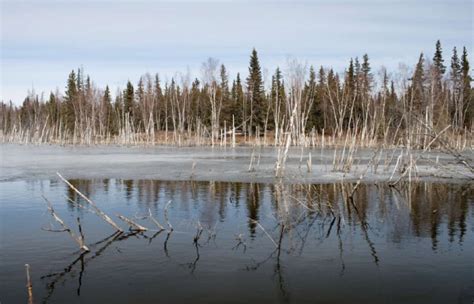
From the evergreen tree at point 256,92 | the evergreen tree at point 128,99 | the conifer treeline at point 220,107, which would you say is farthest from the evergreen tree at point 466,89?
the evergreen tree at point 128,99

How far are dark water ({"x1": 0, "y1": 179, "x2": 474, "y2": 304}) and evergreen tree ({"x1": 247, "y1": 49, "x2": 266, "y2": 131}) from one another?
45730 mm

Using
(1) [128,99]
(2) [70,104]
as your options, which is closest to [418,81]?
(1) [128,99]

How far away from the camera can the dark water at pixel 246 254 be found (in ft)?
23.6

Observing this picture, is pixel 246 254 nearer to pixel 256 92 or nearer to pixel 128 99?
pixel 256 92

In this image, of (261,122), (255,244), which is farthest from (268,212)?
(261,122)

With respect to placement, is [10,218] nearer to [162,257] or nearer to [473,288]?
[162,257]

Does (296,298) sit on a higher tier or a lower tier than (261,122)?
lower

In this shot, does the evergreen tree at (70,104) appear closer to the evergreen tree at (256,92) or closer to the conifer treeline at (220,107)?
the conifer treeline at (220,107)

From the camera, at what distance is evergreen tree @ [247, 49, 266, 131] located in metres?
60.5

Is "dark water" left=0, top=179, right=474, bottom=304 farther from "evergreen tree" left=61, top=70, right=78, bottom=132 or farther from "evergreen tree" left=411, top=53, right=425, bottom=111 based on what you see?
"evergreen tree" left=61, top=70, right=78, bottom=132

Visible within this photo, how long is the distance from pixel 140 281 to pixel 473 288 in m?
5.25

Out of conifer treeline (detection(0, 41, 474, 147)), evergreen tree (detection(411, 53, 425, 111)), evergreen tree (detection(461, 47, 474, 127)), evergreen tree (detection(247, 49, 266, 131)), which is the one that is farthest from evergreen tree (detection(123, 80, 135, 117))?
evergreen tree (detection(461, 47, 474, 127))

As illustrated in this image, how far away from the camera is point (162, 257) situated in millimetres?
8875

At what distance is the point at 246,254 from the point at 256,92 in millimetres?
53233
